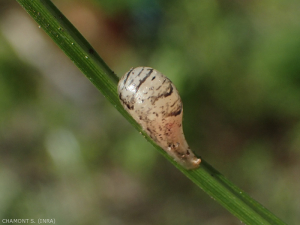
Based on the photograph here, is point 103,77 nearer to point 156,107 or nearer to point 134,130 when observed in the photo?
point 156,107

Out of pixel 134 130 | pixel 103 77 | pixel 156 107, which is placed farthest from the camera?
pixel 134 130

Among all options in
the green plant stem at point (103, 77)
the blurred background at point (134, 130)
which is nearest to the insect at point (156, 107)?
the green plant stem at point (103, 77)

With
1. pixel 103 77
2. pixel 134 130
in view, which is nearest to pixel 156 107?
pixel 103 77

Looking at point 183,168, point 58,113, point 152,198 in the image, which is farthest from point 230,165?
point 58,113

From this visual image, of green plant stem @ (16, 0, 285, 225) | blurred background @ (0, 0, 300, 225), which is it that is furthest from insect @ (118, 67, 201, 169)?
blurred background @ (0, 0, 300, 225)

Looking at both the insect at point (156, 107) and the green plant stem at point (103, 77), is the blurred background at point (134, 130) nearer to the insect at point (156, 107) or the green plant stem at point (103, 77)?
the insect at point (156, 107)
